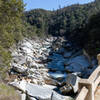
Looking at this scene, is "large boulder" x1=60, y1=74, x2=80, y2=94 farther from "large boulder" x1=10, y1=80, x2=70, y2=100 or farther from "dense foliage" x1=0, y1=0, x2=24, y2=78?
"dense foliage" x1=0, y1=0, x2=24, y2=78

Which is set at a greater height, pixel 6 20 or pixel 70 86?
pixel 6 20

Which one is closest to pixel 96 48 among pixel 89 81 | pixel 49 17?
pixel 89 81

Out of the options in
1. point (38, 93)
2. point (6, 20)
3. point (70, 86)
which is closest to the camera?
point (38, 93)

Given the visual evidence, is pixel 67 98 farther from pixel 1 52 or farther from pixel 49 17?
pixel 49 17

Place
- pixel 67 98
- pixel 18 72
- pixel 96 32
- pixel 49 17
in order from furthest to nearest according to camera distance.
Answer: pixel 49 17
pixel 96 32
pixel 18 72
pixel 67 98

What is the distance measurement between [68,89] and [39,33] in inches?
1348

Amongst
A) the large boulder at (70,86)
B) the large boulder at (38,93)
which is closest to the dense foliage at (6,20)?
the large boulder at (38,93)

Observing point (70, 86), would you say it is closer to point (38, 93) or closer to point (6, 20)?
point (38, 93)

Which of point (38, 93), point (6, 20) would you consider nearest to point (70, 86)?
point (38, 93)

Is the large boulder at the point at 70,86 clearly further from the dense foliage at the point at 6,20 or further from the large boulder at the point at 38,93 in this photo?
the dense foliage at the point at 6,20

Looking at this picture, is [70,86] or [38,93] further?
[70,86]

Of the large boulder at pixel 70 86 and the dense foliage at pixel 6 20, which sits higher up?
the dense foliage at pixel 6 20

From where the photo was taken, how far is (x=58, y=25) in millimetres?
49125

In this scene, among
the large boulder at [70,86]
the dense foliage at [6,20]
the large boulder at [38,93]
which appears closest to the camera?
the large boulder at [38,93]
